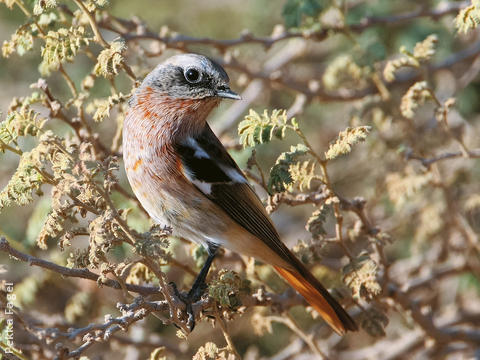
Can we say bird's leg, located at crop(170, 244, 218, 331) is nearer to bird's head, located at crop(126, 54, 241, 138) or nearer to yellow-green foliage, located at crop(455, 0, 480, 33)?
bird's head, located at crop(126, 54, 241, 138)

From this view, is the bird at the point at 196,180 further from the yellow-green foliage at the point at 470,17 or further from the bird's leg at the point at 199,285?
the yellow-green foliage at the point at 470,17

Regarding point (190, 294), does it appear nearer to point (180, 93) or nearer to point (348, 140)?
point (180, 93)

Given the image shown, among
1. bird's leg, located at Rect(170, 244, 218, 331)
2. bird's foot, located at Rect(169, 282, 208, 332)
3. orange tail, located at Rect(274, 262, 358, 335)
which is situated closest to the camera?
bird's foot, located at Rect(169, 282, 208, 332)

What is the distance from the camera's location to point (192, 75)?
11.1 feet

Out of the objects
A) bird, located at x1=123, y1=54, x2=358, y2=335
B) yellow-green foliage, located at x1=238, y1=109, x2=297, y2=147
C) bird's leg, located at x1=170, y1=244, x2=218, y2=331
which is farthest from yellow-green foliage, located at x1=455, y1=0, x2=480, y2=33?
bird's leg, located at x1=170, y1=244, x2=218, y2=331

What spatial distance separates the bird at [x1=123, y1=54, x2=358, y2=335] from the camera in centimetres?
322

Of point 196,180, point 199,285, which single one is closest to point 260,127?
point 196,180

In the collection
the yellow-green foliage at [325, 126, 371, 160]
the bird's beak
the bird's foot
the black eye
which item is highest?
the black eye

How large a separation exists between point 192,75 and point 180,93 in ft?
0.36

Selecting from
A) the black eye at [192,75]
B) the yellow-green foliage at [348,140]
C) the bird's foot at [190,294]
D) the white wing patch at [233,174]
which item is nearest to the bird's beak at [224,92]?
the black eye at [192,75]

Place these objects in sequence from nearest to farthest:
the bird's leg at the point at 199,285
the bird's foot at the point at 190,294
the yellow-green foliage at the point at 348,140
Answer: the yellow-green foliage at the point at 348,140
the bird's foot at the point at 190,294
the bird's leg at the point at 199,285

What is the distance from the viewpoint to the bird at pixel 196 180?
3.22 m

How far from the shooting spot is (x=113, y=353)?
4.95 meters

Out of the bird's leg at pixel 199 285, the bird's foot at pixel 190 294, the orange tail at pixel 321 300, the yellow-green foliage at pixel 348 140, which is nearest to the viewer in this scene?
the yellow-green foliage at pixel 348 140
